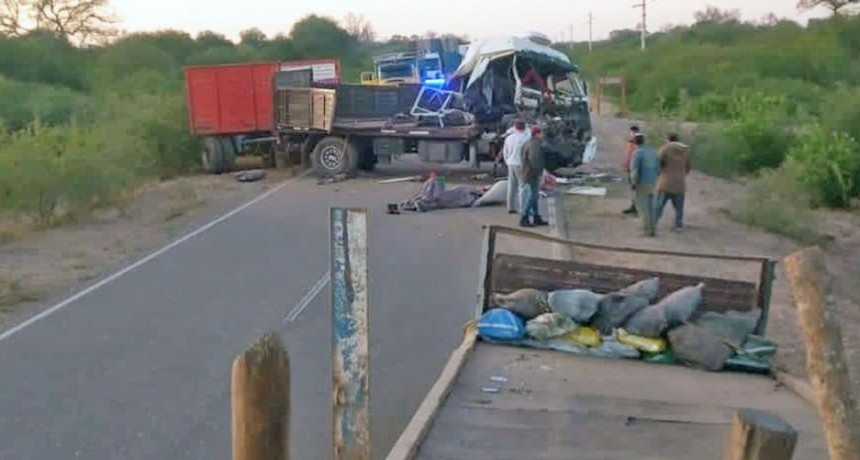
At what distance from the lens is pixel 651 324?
1084 centimetres

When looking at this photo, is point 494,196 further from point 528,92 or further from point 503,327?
point 503,327

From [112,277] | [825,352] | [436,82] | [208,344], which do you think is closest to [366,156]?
[436,82]

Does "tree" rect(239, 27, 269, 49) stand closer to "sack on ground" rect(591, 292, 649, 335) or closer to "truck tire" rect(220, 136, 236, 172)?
"truck tire" rect(220, 136, 236, 172)

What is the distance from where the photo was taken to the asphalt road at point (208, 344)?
29.5ft

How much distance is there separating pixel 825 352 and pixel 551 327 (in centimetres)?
753

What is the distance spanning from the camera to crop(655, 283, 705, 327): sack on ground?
10906 millimetres

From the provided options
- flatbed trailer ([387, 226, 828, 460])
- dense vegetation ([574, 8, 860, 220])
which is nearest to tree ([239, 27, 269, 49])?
dense vegetation ([574, 8, 860, 220])

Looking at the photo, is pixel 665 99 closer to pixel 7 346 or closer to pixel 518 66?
pixel 518 66

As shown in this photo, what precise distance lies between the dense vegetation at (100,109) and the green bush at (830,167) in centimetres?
1544

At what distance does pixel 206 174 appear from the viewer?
3366cm

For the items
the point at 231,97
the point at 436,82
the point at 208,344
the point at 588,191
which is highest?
the point at 436,82

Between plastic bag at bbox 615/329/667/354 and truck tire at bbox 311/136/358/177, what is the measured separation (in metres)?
19.1

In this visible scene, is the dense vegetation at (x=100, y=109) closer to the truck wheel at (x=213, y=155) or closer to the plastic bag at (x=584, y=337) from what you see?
the truck wheel at (x=213, y=155)

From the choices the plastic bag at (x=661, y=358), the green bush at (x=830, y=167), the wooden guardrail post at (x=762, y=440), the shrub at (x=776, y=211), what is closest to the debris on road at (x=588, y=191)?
the shrub at (x=776, y=211)
